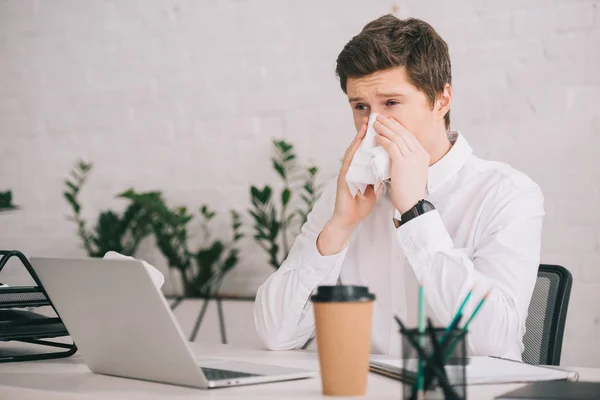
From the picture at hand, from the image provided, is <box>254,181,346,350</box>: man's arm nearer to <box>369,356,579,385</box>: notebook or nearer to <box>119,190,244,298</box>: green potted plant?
<box>369,356,579,385</box>: notebook

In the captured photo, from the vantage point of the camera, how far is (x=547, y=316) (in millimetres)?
1521

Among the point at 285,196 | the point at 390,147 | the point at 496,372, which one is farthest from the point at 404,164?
the point at 285,196

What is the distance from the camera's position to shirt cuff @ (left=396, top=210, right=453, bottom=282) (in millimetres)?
1433

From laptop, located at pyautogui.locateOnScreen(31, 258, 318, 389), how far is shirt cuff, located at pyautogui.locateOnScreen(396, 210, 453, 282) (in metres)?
0.42

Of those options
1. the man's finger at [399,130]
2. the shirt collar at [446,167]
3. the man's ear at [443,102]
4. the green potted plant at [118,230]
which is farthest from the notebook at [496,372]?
the green potted plant at [118,230]

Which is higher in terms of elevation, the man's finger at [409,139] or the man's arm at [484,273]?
the man's finger at [409,139]

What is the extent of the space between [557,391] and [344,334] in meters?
0.23

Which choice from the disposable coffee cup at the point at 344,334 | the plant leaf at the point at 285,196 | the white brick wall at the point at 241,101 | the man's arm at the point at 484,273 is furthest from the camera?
the plant leaf at the point at 285,196

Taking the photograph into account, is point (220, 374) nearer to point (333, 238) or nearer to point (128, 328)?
point (128, 328)

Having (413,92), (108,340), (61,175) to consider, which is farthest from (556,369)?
(61,175)

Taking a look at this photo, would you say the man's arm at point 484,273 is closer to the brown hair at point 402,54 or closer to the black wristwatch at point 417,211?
the black wristwatch at point 417,211

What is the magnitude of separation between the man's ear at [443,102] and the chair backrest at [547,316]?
0.41 metres

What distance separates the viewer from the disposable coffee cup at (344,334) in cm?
87

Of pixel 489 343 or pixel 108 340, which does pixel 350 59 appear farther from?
pixel 108 340
